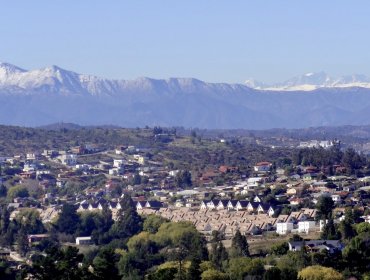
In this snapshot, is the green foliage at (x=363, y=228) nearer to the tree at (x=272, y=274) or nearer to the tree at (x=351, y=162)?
the tree at (x=272, y=274)

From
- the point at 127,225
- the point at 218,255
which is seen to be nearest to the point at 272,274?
the point at 218,255

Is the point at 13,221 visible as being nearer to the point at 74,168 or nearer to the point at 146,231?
the point at 146,231

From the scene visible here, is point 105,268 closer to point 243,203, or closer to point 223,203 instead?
point 243,203

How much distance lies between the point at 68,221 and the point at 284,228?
44.5 ft

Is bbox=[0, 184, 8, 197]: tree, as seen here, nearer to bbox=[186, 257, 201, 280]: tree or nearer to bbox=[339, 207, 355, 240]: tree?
bbox=[339, 207, 355, 240]: tree

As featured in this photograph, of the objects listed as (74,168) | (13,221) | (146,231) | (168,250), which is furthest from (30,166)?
(168,250)

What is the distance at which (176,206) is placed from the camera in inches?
3275

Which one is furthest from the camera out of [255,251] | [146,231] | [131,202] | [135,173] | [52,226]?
[135,173]

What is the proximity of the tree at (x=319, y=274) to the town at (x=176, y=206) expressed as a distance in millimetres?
713

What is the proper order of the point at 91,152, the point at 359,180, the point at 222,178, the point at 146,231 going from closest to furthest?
the point at 146,231, the point at 359,180, the point at 222,178, the point at 91,152

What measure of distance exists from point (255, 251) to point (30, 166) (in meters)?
53.3

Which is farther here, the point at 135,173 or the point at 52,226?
the point at 135,173

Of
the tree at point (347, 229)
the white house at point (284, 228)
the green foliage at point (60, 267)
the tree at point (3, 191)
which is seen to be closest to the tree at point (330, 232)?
the tree at point (347, 229)

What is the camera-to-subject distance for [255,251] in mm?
59844
